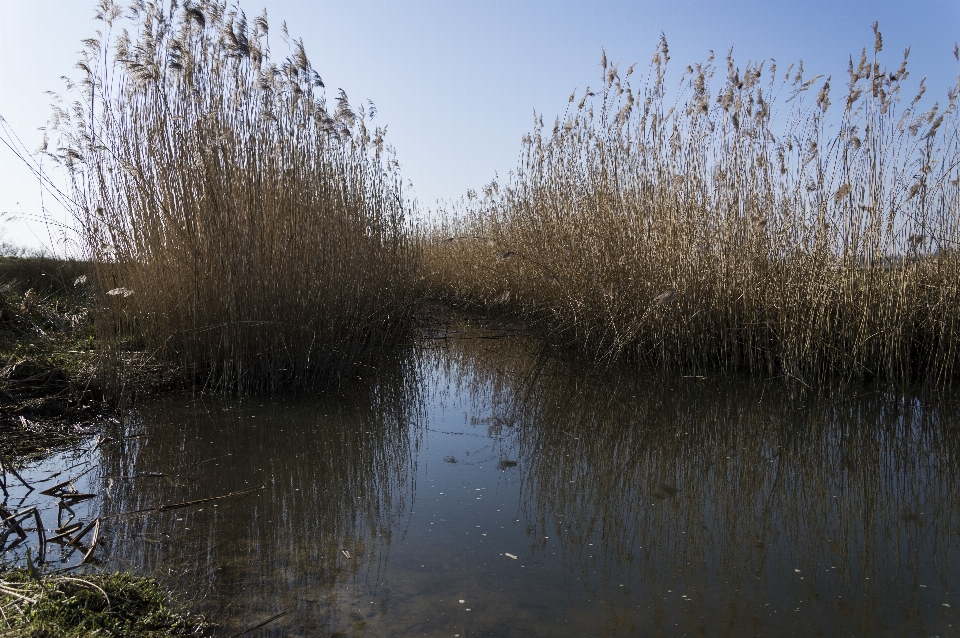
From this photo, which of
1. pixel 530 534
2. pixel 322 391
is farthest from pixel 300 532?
pixel 322 391

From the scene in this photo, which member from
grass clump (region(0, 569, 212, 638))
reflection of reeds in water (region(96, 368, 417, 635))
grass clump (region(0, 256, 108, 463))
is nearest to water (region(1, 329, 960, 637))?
reflection of reeds in water (region(96, 368, 417, 635))

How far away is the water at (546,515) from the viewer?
167 centimetres

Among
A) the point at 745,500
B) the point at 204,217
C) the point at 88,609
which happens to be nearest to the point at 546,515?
the point at 745,500

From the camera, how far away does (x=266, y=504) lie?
2.33m

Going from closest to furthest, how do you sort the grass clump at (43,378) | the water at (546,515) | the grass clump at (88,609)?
the grass clump at (88,609) < the water at (546,515) < the grass clump at (43,378)

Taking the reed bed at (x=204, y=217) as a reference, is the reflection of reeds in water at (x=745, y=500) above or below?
below

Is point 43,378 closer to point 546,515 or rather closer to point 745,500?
point 546,515

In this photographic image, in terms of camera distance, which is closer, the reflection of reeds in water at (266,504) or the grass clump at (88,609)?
the grass clump at (88,609)

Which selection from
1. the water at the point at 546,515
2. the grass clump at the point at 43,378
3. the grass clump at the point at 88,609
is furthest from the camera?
the grass clump at the point at 43,378

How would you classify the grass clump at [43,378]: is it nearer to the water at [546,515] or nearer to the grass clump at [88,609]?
the water at [546,515]

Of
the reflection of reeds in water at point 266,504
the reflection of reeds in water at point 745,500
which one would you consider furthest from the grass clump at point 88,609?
the reflection of reeds in water at point 745,500

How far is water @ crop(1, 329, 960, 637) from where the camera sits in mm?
1672

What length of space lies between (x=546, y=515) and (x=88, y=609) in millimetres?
1403

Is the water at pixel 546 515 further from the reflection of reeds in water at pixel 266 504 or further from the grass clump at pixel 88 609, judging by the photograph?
the grass clump at pixel 88 609
